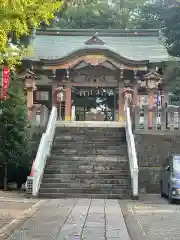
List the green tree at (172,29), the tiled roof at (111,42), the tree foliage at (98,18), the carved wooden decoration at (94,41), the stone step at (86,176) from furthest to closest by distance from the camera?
the tree foliage at (98,18), the green tree at (172,29), the tiled roof at (111,42), the carved wooden decoration at (94,41), the stone step at (86,176)

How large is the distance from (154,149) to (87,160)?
3799 mm

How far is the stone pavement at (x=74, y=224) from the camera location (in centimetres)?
781

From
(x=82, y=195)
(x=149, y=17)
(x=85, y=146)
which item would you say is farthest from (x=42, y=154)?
(x=149, y=17)

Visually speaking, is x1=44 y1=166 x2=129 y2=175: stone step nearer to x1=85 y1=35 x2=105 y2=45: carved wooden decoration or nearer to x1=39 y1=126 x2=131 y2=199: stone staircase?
x1=39 y1=126 x2=131 y2=199: stone staircase

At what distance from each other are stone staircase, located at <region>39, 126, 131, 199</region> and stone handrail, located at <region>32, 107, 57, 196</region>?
25 centimetres

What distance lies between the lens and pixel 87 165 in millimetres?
18250

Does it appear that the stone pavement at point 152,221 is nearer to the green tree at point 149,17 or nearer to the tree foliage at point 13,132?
the tree foliage at point 13,132

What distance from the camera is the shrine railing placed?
15.8m

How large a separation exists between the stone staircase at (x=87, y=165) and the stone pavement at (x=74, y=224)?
3470 millimetres

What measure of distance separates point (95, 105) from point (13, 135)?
12684 mm

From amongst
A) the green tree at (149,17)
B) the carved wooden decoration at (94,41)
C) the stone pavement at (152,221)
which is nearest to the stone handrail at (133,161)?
the stone pavement at (152,221)

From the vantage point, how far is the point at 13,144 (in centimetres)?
1844

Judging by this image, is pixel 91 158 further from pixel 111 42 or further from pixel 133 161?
→ pixel 111 42

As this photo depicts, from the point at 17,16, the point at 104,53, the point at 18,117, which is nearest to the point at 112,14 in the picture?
the point at 104,53
